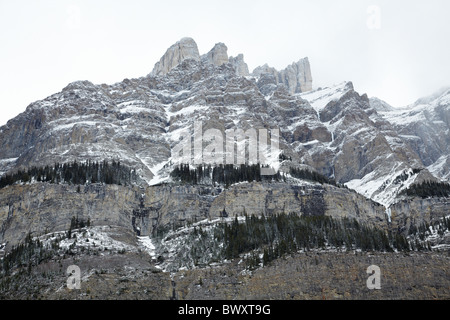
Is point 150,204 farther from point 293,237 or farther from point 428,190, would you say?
point 428,190

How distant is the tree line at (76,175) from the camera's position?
433ft

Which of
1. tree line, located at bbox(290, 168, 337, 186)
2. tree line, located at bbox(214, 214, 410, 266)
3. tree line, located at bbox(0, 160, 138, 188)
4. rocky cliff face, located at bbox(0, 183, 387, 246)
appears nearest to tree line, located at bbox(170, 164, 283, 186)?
rocky cliff face, located at bbox(0, 183, 387, 246)

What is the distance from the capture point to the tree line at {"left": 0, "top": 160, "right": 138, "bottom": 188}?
131875mm

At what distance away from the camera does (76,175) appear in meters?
133

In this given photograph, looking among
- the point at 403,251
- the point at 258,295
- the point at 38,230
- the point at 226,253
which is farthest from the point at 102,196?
the point at 403,251

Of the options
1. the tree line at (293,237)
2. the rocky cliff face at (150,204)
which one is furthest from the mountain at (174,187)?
the tree line at (293,237)

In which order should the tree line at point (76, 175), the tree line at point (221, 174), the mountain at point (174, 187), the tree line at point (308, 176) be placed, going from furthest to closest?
the tree line at point (308, 176) → the tree line at point (221, 174) → the tree line at point (76, 175) → the mountain at point (174, 187)

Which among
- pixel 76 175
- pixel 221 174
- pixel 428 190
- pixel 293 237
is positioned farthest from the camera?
pixel 428 190

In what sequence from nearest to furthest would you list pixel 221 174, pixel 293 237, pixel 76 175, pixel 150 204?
pixel 293 237 < pixel 76 175 < pixel 150 204 < pixel 221 174

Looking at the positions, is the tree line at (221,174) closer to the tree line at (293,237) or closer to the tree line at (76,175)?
the tree line at (76,175)

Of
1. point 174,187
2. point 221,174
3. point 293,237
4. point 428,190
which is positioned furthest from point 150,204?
point 428,190

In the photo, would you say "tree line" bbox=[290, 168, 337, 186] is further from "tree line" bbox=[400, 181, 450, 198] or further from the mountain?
"tree line" bbox=[400, 181, 450, 198]
